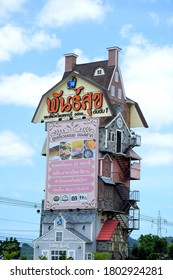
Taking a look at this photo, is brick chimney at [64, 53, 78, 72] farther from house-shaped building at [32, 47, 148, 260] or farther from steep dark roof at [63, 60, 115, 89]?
house-shaped building at [32, 47, 148, 260]

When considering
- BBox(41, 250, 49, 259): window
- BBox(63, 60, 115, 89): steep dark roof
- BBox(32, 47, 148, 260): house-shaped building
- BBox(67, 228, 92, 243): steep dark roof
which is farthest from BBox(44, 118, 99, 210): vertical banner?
BBox(63, 60, 115, 89): steep dark roof

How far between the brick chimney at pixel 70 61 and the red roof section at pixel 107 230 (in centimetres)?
1529

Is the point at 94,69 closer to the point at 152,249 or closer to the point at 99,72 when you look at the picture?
the point at 99,72

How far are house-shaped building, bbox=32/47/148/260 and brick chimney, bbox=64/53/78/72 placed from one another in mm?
1862

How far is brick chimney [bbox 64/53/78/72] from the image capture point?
5803cm

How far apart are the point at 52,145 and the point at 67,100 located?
4259 mm

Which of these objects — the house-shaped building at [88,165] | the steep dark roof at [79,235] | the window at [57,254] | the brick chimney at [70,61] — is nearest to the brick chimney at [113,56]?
the house-shaped building at [88,165]

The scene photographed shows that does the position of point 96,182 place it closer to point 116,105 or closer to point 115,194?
point 115,194

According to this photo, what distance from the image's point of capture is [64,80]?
54.5m

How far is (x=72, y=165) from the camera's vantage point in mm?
52781

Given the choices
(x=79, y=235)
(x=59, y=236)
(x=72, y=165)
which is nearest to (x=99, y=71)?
(x=72, y=165)

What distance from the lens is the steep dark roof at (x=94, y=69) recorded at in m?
54.5
